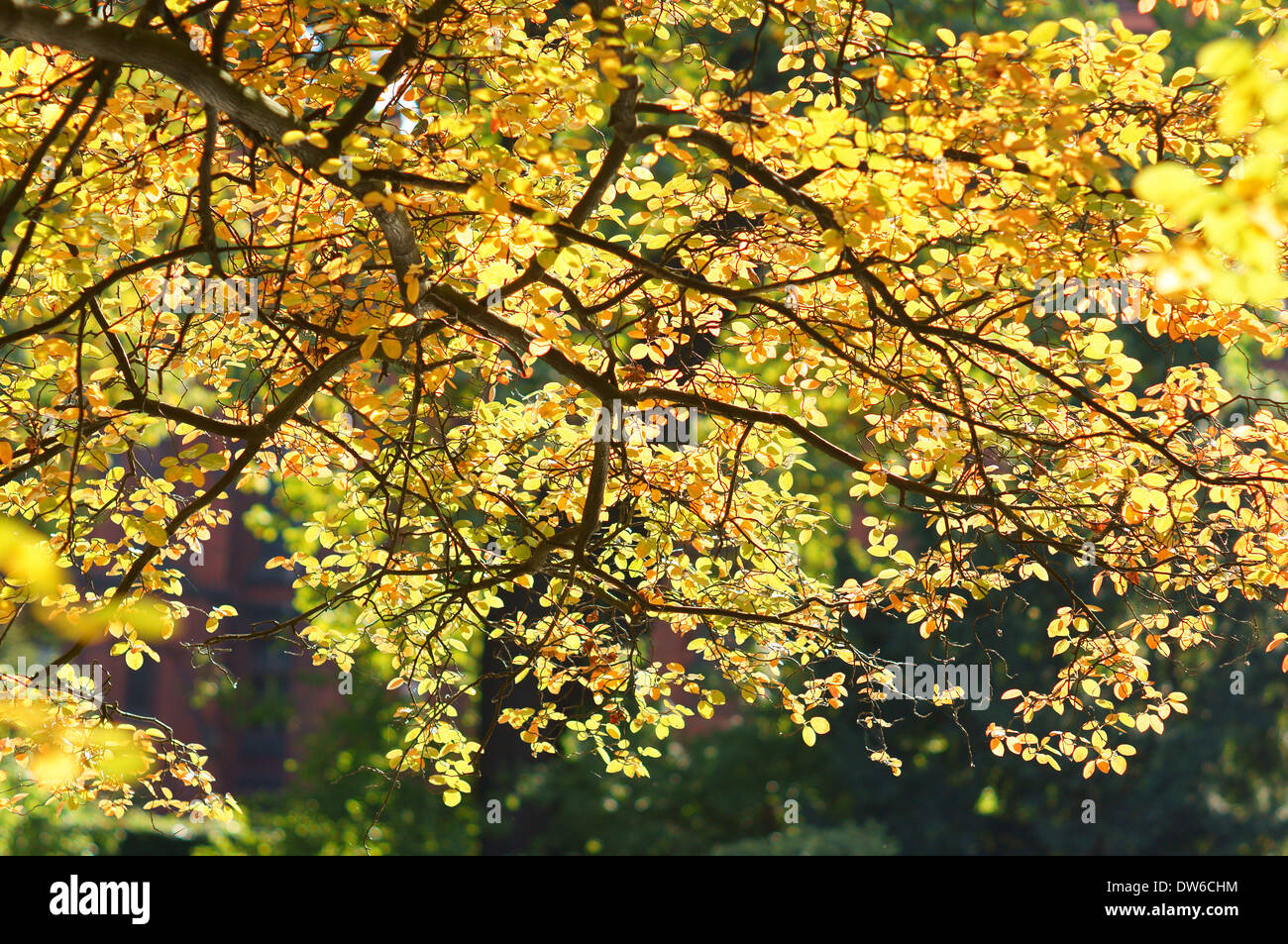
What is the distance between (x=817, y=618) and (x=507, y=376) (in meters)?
2.02

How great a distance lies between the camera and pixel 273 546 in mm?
27797

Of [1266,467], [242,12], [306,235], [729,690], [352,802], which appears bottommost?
[352,802]

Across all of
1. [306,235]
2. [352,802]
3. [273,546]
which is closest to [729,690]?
[352,802]

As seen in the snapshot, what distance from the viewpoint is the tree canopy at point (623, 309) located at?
3451 mm

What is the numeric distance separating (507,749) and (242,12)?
10784mm

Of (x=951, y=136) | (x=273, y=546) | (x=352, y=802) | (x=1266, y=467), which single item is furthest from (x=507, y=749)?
(x=273, y=546)

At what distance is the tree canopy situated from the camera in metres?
3.45

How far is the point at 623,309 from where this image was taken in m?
4.83
